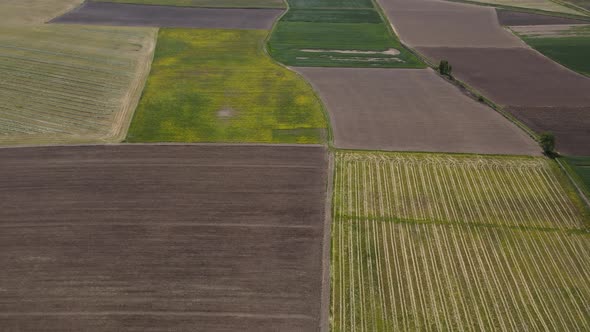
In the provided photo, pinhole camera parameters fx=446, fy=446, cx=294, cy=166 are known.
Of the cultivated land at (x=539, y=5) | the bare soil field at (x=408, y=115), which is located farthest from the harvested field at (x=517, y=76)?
the cultivated land at (x=539, y=5)

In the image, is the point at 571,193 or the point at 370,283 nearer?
the point at 370,283

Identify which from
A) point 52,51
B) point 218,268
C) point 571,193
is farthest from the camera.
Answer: point 52,51

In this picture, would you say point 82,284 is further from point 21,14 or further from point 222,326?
point 21,14

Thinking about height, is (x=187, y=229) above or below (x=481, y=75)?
below

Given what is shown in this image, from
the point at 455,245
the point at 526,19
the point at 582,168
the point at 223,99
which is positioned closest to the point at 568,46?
the point at 526,19

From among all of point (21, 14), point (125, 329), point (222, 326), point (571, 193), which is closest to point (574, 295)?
point (571, 193)

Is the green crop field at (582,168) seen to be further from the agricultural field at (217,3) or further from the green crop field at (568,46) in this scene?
the agricultural field at (217,3)

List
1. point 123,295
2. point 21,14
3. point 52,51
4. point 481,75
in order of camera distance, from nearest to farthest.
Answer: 1. point 123,295
2. point 481,75
3. point 52,51
4. point 21,14
